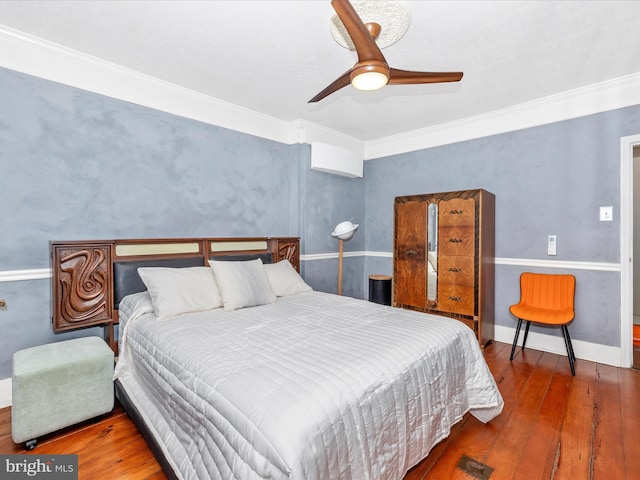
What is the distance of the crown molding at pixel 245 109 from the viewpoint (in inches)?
88.0

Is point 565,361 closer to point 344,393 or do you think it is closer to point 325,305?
point 325,305

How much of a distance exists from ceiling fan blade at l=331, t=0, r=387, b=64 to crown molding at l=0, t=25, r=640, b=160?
2.05 m

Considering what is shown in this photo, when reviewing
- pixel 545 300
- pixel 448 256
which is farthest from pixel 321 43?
pixel 545 300

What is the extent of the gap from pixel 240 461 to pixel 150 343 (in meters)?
1.12

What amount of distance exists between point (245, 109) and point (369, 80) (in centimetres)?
210

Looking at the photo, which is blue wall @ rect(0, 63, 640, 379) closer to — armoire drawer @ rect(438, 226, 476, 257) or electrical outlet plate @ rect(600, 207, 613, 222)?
electrical outlet plate @ rect(600, 207, 613, 222)

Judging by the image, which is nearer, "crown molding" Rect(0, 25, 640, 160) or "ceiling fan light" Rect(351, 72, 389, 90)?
"ceiling fan light" Rect(351, 72, 389, 90)

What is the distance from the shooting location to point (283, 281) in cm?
298

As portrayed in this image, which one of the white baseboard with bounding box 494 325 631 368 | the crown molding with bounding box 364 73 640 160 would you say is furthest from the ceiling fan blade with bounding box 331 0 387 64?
the white baseboard with bounding box 494 325 631 368

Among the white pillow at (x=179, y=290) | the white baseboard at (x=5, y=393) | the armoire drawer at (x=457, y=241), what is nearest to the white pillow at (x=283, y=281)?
the white pillow at (x=179, y=290)

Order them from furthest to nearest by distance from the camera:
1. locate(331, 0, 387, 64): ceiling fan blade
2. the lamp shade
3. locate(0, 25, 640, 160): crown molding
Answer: the lamp shade < locate(0, 25, 640, 160): crown molding < locate(331, 0, 387, 64): ceiling fan blade

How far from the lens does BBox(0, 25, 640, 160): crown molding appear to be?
2234mm

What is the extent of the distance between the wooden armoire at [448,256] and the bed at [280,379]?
1.32 m

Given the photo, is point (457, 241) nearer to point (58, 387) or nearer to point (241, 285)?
point (241, 285)
